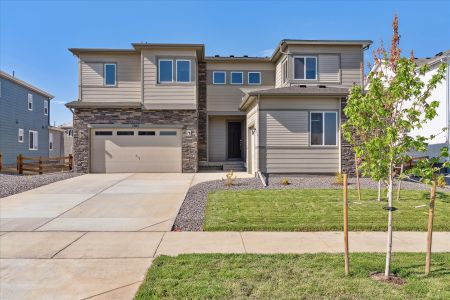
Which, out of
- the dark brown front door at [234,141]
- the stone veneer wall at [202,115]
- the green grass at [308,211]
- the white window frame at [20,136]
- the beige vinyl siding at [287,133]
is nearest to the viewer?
the green grass at [308,211]

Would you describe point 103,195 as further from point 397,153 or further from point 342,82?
point 342,82

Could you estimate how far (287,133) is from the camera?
15.3 metres

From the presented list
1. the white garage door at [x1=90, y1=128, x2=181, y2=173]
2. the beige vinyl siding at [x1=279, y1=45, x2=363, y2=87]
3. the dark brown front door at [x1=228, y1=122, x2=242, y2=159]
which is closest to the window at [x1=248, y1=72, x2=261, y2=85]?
the dark brown front door at [x1=228, y1=122, x2=242, y2=159]

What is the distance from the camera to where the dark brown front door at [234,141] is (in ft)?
70.2

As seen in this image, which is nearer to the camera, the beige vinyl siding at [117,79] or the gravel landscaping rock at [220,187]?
the gravel landscaping rock at [220,187]

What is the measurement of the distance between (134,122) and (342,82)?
1191 centimetres

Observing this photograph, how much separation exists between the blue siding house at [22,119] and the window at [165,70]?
44.4ft

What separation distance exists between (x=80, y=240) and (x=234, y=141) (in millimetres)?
15763

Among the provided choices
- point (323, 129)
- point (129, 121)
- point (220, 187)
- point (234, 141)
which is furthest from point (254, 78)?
point (220, 187)

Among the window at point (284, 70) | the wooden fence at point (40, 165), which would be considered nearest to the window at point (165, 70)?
the window at point (284, 70)

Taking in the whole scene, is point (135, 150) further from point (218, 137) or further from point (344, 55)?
point (344, 55)

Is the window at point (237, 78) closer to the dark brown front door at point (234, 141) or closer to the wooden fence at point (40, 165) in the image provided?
the dark brown front door at point (234, 141)

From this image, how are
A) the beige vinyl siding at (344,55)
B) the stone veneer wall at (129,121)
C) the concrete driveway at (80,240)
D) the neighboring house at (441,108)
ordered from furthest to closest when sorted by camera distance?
1. the stone veneer wall at (129,121)
2. the beige vinyl siding at (344,55)
3. the neighboring house at (441,108)
4. the concrete driveway at (80,240)

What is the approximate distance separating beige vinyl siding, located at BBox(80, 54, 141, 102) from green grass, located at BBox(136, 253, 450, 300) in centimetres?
1560
